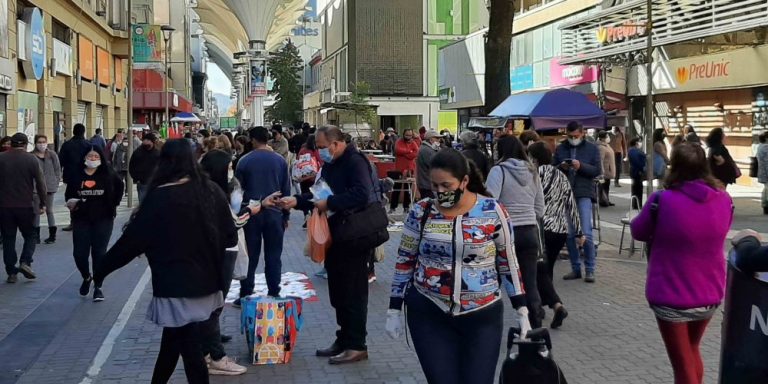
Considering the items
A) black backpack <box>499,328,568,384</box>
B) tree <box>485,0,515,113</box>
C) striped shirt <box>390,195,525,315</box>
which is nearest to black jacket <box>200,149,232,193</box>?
striped shirt <box>390,195,525,315</box>

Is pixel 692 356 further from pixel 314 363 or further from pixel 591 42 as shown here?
pixel 591 42

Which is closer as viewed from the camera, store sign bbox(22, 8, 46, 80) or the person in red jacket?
the person in red jacket

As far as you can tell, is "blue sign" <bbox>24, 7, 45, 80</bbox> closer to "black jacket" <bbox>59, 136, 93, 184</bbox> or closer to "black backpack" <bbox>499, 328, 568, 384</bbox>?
"black jacket" <bbox>59, 136, 93, 184</bbox>

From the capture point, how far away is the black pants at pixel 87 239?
392 inches

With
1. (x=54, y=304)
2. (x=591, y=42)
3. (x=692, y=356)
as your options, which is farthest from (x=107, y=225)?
(x=591, y=42)

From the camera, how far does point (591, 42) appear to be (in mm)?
30656

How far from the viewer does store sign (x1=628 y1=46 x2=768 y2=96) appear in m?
22.9

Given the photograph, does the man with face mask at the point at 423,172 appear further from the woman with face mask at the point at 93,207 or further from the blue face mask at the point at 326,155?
the blue face mask at the point at 326,155

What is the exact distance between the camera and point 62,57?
31172mm

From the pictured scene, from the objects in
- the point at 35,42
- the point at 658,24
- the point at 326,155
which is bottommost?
the point at 326,155

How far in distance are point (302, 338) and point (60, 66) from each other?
25.6 meters

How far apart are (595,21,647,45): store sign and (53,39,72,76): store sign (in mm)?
17859

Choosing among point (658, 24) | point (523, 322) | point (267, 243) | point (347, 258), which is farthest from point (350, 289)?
point (658, 24)

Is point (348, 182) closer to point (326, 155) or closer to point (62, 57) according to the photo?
point (326, 155)
